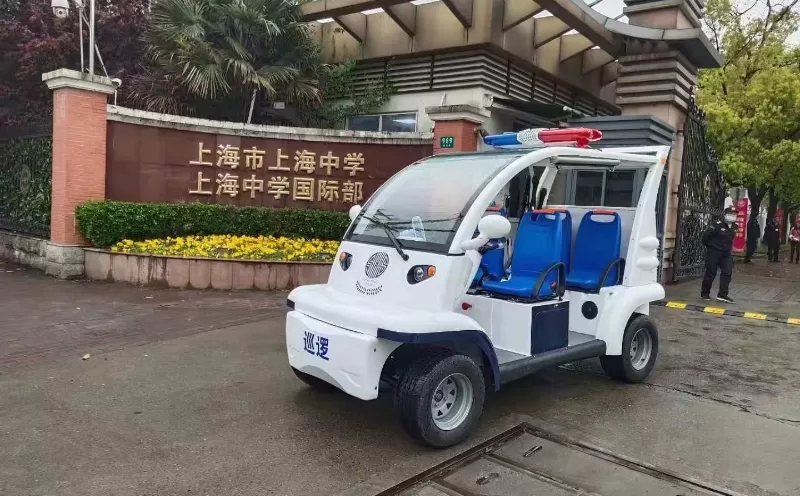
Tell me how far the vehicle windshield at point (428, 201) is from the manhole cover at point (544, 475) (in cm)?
129

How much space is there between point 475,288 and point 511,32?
8.73m

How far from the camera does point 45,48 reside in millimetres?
12617

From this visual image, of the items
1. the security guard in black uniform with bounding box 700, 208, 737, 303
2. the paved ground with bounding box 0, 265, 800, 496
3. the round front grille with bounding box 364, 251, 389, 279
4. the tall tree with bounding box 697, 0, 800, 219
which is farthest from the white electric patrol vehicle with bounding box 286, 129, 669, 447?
the tall tree with bounding box 697, 0, 800, 219

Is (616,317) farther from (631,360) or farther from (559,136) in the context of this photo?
(559,136)

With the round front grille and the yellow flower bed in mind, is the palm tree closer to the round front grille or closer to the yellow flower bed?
the yellow flower bed

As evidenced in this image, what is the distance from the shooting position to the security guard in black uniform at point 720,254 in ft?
32.6

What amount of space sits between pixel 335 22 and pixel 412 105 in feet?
8.20

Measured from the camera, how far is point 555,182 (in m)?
5.75

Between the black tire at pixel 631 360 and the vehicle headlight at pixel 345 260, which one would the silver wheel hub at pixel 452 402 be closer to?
the vehicle headlight at pixel 345 260

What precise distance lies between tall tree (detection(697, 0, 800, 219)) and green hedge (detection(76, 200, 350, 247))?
8.94 metres

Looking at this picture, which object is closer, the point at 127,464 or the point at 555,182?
the point at 127,464

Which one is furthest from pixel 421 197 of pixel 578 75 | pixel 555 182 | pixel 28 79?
pixel 28 79

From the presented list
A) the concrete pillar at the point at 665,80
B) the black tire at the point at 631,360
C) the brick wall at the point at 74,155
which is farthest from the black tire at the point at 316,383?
the concrete pillar at the point at 665,80

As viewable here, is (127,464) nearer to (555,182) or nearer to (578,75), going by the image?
(555,182)
